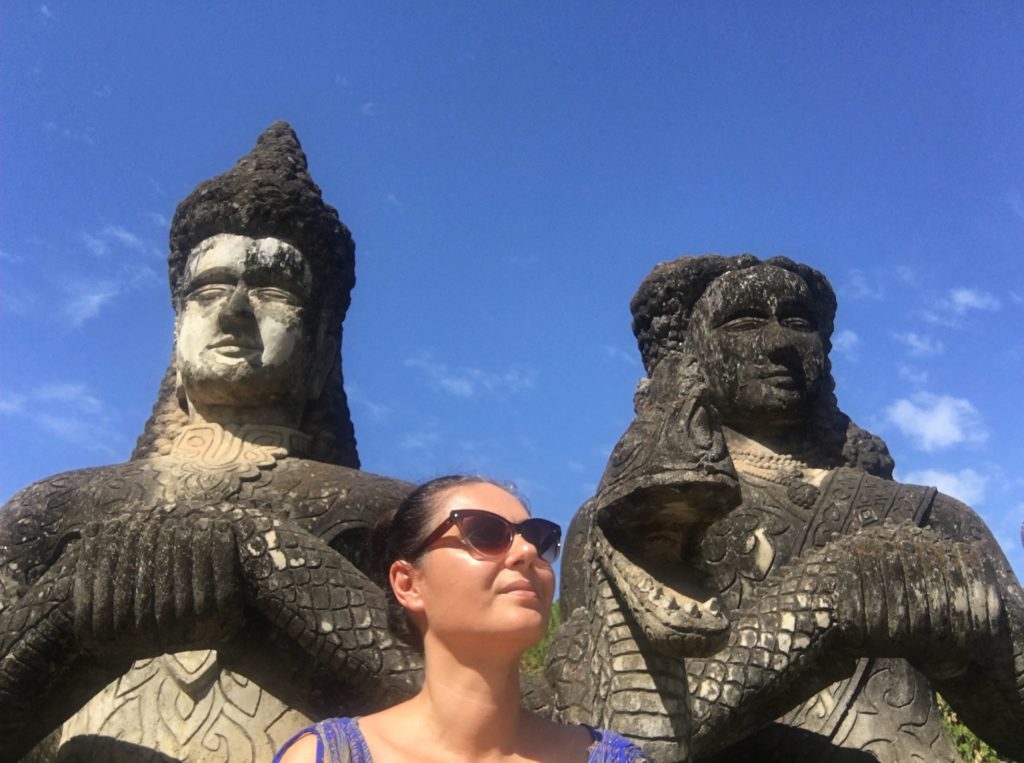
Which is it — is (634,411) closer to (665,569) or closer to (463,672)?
(665,569)

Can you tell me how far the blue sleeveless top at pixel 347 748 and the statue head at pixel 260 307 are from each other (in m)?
3.11

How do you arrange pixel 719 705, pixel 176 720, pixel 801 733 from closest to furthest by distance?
pixel 719 705
pixel 176 720
pixel 801 733

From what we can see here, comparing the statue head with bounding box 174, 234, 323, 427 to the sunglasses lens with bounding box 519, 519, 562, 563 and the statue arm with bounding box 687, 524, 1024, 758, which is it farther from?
the sunglasses lens with bounding box 519, 519, 562, 563

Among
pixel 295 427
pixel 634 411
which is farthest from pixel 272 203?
pixel 634 411

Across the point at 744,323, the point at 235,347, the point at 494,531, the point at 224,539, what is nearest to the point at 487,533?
the point at 494,531

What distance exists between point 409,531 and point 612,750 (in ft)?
2.17

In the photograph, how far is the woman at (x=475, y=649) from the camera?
242 centimetres

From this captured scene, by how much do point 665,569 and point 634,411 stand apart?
2.97 meters

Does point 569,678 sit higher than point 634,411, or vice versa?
point 634,411

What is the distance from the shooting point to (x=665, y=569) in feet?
11.1

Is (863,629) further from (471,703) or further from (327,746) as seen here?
(327,746)

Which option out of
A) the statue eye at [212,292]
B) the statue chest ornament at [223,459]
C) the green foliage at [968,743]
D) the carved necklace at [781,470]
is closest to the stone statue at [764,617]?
the carved necklace at [781,470]

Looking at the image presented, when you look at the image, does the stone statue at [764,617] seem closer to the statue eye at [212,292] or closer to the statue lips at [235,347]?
the statue lips at [235,347]

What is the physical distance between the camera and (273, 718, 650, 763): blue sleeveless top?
232 centimetres
